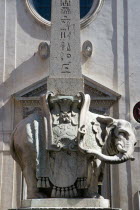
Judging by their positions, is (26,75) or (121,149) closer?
(121,149)

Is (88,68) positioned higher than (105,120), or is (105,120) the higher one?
(88,68)

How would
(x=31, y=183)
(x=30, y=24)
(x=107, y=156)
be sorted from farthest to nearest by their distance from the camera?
(x=30, y=24) → (x=31, y=183) → (x=107, y=156)

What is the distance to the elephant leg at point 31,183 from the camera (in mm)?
5014

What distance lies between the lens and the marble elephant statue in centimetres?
502

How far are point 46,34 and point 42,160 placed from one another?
9554 mm

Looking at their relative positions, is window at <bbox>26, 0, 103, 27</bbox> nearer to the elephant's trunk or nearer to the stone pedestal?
the elephant's trunk

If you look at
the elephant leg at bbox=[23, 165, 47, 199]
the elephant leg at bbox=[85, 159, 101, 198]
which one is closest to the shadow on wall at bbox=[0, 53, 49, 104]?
the elephant leg at bbox=[23, 165, 47, 199]

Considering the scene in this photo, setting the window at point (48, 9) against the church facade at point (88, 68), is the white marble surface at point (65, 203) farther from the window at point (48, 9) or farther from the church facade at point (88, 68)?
the window at point (48, 9)

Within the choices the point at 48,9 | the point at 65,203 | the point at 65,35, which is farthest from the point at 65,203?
the point at 48,9

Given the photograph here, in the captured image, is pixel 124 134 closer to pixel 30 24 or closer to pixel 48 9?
pixel 30 24

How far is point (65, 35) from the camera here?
590 centimetres

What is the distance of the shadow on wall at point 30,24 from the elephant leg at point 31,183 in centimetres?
946

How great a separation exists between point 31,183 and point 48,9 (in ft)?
34.9

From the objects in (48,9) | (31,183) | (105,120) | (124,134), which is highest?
(48,9)
